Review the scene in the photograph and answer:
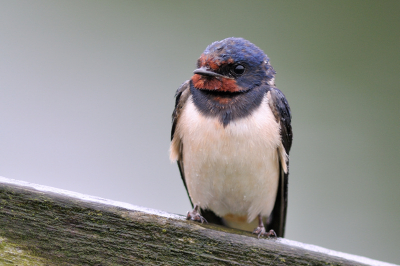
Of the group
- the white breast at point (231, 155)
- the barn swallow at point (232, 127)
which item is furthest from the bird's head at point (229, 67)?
the white breast at point (231, 155)

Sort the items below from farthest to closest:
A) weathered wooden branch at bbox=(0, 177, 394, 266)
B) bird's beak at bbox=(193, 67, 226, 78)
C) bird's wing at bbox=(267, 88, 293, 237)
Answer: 1. bird's wing at bbox=(267, 88, 293, 237)
2. bird's beak at bbox=(193, 67, 226, 78)
3. weathered wooden branch at bbox=(0, 177, 394, 266)

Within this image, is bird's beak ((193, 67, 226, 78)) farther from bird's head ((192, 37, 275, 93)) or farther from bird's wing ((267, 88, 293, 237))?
bird's wing ((267, 88, 293, 237))

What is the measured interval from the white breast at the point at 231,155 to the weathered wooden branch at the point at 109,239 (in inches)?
24.0

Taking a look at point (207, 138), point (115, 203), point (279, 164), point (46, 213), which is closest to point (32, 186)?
point (46, 213)

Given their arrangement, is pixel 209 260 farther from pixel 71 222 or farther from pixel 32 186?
pixel 32 186

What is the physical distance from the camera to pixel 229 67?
1508 millimetres

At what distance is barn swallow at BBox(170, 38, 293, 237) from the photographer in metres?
Answer: 1.52

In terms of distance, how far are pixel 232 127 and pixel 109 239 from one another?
74cm

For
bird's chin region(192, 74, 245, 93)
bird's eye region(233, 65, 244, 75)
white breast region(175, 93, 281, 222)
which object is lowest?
white breast region(175, 93, 281, 222)

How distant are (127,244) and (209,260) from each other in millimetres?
184

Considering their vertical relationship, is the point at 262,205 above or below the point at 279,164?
below

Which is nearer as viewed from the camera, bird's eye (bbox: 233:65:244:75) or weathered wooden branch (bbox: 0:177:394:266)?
weathered wooden branch (bbox: 0:177:394:266)

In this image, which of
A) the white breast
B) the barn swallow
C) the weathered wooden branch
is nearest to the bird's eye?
the barn swallow

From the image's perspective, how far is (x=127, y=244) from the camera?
903 mm
